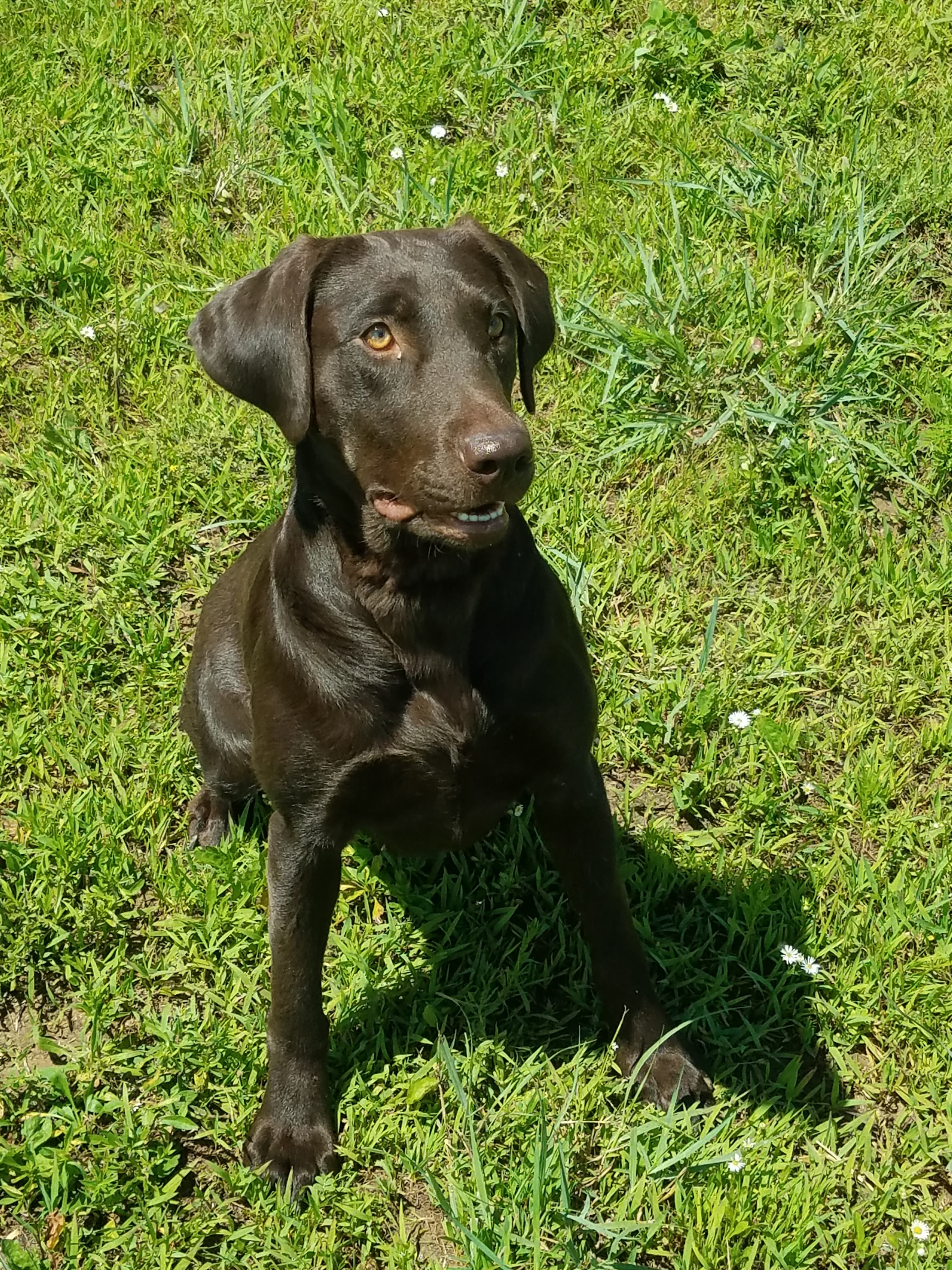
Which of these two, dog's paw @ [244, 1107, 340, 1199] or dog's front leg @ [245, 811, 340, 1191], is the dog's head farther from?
dog's paw @ [244, 1107, 340, 1199]

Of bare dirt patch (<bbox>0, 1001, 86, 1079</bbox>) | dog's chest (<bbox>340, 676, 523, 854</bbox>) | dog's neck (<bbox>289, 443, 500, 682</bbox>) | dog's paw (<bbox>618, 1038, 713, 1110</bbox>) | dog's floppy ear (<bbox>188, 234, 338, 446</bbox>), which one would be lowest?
bare dirt patch (<bbox>0, 1001, 86, 1079</bbox>)

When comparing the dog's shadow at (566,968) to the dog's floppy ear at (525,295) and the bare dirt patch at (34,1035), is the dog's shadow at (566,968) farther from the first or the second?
the dog's floppy ear at (525,295)

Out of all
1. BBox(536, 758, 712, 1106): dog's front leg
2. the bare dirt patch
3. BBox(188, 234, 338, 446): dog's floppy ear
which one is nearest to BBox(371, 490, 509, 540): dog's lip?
BBox(188, 234, 338, 446): dog's floppy ear

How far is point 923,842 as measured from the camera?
12.8ft

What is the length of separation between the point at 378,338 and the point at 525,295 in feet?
1.37

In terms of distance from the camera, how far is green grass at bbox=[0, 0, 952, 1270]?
129 inches

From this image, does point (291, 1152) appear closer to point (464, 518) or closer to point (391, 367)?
point (464, 518)

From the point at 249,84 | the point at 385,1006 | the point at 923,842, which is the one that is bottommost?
the point at 385,1006

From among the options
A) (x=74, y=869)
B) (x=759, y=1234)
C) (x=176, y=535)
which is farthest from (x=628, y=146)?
(x=759, y=1234)

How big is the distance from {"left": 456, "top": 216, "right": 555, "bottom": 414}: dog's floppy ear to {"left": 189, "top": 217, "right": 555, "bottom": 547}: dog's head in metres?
0.05

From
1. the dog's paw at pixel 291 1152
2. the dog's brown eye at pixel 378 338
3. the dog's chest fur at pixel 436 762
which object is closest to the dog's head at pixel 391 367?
the dog's brown eye at pixel 378 338

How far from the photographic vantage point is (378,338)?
296cm

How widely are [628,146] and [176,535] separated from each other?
238cm

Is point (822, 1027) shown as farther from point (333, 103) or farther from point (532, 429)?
point (333, 103)
